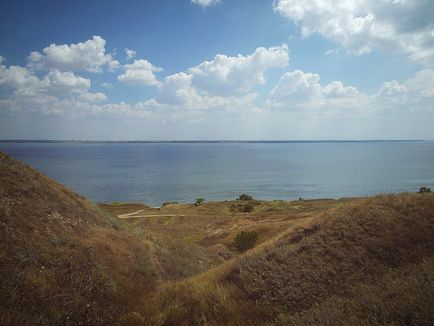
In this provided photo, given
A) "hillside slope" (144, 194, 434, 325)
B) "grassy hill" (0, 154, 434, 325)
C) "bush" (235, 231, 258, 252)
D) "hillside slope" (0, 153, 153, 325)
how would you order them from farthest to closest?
"bush" (235, 231, 258, 252)
"hillside slope" (0, 153, 153, 325)
"grassy hill" (0, 154, 434, 325)
"hillside slope" (144, 194, 434, 325)

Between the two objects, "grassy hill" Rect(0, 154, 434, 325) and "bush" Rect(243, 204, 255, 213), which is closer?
"grassy hill" Rect(0, 154, 434, 325)

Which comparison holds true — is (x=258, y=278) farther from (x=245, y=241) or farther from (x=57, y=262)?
(x=245, y=241)

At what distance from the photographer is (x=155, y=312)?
26.4 feet

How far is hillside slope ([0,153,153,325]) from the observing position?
7.10 meters

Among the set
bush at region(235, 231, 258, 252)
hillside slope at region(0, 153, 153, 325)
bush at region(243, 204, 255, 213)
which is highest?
hillside slope at region(0, 153, 153, 325)

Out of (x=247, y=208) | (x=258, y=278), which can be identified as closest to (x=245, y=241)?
(x=258, y=278)

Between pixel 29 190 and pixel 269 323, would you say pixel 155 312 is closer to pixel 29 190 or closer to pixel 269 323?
pixel 269 323

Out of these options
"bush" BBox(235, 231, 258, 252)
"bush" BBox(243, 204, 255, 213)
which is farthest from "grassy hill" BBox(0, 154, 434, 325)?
"bush" BBox(243, 204, 255, 213)

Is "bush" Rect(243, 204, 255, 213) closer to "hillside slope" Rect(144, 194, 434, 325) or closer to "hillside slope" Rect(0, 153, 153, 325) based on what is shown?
"hillside slope" Rect(0, 153, 153, 325)

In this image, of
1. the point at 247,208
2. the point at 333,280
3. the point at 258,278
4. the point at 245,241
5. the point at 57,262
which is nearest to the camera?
the point at 333,280

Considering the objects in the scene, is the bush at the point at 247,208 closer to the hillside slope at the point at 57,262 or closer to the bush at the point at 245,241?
the bush at the point at 245,241

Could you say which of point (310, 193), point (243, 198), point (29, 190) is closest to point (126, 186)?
point (243, 198)

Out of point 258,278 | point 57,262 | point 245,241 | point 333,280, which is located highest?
point 333,280

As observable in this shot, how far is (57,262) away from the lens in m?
9.42
